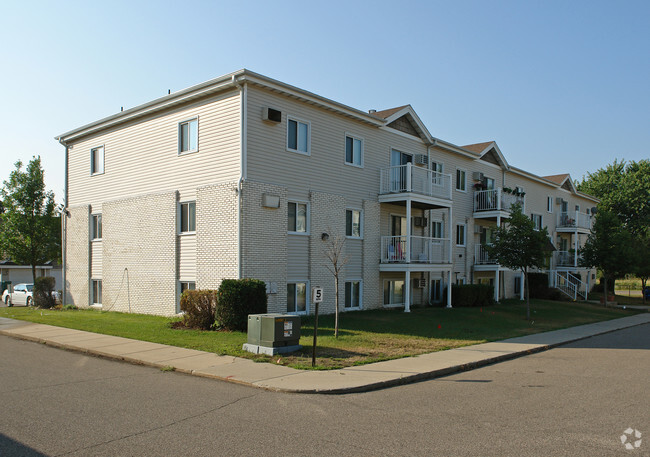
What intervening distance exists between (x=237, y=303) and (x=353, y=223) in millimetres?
7731

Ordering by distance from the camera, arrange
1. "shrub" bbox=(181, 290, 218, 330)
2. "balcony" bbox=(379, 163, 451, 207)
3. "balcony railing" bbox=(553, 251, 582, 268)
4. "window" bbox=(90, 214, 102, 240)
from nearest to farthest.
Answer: "shrub" bbox=(181, 290, 218, 330) → "balcony" bbox=(379, 163, 451, 207) → "window" bbox=(90, 214, 102, 240) → "balcony railing" bbox=(553, 251, 582, 268)

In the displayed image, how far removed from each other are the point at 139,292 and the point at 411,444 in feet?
55.2

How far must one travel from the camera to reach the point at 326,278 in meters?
19.5

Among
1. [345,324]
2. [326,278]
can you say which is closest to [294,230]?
[326,278]

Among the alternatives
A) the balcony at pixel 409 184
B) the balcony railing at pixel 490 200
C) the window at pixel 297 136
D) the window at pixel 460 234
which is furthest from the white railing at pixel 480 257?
the window at pixel 297 136

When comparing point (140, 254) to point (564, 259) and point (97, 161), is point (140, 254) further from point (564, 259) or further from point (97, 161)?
point (564, 259)

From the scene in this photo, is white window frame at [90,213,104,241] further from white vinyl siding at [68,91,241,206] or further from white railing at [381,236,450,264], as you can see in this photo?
white railing at [381,236,450,264]

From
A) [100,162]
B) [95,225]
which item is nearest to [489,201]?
[100,162]

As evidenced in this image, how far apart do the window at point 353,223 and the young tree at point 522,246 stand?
19.3ft

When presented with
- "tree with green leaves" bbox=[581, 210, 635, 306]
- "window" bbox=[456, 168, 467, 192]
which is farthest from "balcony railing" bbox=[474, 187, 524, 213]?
"tree with green leaves" bbox=[581, 210, 635, 306]

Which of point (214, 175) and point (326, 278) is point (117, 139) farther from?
point (326, 278)

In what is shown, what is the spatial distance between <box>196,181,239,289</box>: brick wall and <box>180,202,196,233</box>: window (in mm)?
706

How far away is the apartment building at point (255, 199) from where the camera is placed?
17281 millimetres

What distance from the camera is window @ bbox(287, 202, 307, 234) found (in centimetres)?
1858
